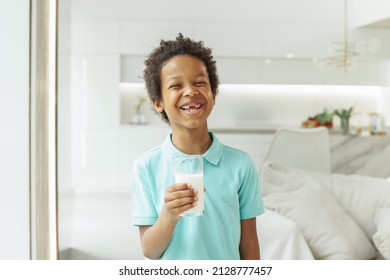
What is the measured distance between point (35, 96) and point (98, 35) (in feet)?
1.22

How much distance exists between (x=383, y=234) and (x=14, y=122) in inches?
35.0

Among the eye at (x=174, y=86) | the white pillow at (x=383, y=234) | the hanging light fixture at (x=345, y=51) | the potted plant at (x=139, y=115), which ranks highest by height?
the hanging light fixture at (x=345, y=51)

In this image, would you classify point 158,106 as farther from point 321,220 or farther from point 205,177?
point 321,220

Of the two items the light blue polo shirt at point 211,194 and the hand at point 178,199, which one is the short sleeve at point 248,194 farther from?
the hand at point 178,199

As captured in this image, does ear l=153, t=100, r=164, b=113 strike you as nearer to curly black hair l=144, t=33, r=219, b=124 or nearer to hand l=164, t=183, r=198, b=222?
curly black hair l=144, t=33, r=219, b=124

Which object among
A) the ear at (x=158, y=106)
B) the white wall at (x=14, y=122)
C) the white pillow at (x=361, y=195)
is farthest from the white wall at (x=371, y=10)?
the white wall at (x=14, y=122)

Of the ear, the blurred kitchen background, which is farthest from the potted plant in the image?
the ear

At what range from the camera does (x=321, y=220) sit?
1.42 metres

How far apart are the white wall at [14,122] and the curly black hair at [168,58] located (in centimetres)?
24

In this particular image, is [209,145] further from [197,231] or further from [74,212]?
[74,212]

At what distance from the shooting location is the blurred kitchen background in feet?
3.92

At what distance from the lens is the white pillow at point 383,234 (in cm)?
134

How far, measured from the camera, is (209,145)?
3.30 ft

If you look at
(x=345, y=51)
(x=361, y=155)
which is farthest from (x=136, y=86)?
(x=345, y=51)
